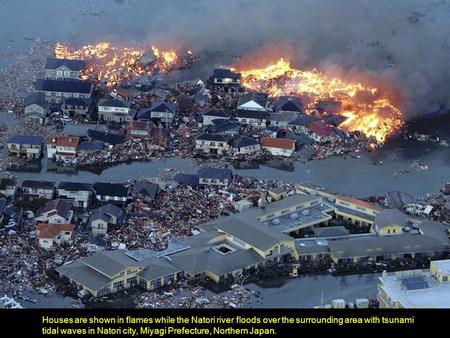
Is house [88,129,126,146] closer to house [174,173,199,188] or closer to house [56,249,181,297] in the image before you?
house [174,173,199,188]

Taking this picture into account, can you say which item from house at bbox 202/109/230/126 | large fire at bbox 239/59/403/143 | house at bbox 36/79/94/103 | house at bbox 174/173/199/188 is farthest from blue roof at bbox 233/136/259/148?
house at bbox 36/79/94/103

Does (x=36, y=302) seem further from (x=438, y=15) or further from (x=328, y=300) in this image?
(x=438, y=15)

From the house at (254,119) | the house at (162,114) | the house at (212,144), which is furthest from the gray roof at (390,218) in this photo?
the house at (162,114)

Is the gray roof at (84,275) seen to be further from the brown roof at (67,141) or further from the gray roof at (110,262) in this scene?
the brown roof at (67,141)

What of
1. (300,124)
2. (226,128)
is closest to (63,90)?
(226,128)

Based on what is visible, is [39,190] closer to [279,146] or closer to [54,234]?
[54,234]
